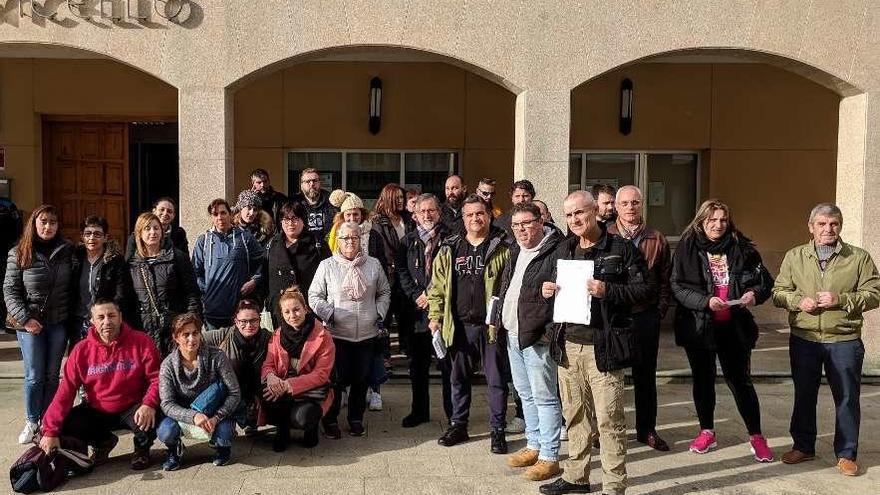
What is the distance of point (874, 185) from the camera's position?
8.59 metres

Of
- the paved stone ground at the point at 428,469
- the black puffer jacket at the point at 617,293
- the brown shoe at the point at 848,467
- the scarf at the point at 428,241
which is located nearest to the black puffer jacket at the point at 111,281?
the paved stone ground at the point at 428,469

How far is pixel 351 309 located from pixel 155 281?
4.72ft

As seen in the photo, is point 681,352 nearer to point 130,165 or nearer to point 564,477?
point 564,477

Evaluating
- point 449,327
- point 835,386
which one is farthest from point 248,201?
point 835,386

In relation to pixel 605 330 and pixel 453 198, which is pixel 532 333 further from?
pixel 453 198

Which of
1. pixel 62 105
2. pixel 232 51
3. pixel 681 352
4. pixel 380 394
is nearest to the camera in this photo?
pixel 380 394

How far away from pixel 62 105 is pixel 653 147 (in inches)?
301

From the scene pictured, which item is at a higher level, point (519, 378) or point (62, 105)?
point (62, 105)

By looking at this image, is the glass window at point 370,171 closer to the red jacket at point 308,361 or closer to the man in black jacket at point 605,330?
the red jacket at point 308,361

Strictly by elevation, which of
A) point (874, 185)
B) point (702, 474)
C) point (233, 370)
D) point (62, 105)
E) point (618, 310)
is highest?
point (62, 105)

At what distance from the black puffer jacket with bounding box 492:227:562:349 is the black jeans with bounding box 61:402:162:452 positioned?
2.50m

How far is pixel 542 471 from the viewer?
5500 mm

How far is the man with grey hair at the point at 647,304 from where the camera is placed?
19.7 feet

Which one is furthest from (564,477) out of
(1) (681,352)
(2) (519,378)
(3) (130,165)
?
(3) (130,165)
